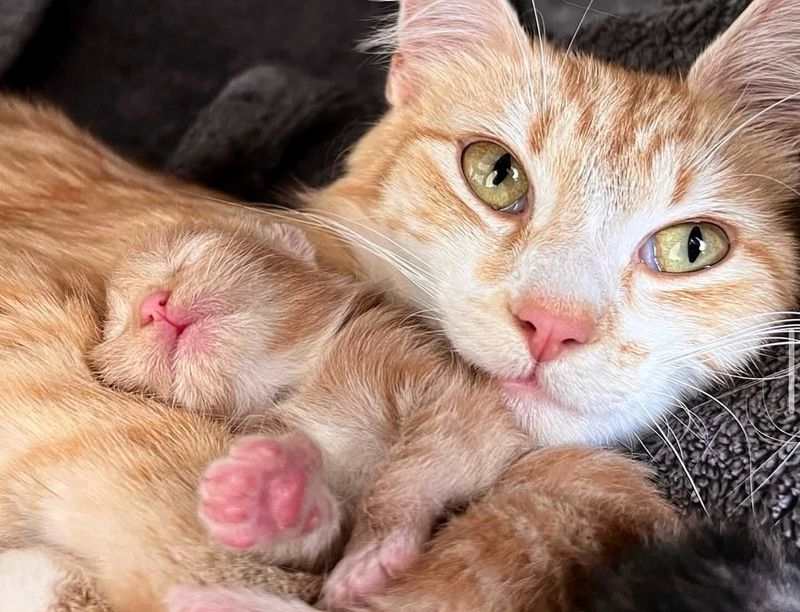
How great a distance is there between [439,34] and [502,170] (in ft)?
1.10

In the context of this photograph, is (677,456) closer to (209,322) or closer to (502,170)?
(502,170)

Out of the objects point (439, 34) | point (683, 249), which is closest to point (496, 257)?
point (683, 249)

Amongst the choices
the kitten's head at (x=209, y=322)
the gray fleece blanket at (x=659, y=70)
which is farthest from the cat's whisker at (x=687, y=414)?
the kitten's head at (x=209, y=322)

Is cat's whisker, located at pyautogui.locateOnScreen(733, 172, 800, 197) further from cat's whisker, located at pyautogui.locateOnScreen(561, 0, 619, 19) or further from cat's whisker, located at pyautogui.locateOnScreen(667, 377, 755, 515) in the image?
cat's whisker, located at pyautogui.locateOnScreen(561, 0, 619, 19)

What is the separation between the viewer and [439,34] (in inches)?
55.6

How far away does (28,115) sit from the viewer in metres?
1.69

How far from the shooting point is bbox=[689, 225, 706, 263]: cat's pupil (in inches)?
44.5

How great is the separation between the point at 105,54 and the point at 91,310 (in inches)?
43.5

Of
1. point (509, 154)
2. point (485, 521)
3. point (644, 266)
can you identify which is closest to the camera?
point (485, 521)

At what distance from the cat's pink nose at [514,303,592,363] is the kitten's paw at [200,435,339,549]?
31 cm

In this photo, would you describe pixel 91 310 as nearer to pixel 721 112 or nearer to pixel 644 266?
pixel 644 266

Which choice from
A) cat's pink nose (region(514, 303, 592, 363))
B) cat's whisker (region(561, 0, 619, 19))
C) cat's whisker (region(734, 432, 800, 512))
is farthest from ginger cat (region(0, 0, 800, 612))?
cat's whisker (region(561, 0, 619, 19))

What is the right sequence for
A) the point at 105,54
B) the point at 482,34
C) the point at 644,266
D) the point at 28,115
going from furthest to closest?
the point at 105,54 < the point at 28,115 < the point at 482,34 < the point at 644,266

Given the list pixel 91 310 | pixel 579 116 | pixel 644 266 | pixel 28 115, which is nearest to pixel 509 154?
pixel 579 116
